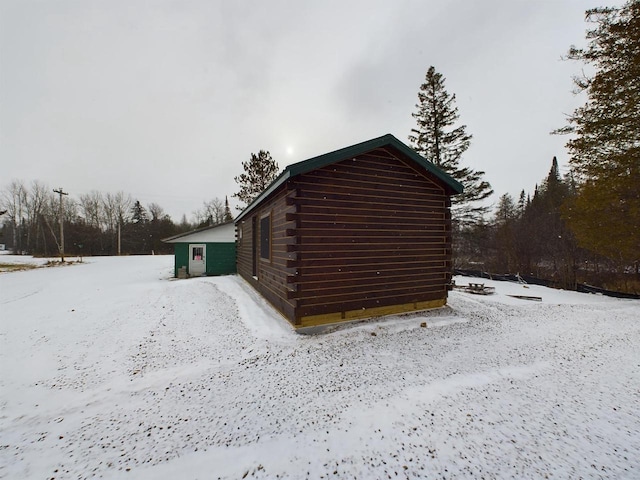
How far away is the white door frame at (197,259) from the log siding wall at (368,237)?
11.5 m

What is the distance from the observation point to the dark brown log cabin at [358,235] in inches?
214

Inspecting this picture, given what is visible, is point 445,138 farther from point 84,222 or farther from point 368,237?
point 84,222

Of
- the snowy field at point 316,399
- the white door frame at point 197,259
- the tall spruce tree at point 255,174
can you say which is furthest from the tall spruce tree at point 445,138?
the white door frame at point 197,259

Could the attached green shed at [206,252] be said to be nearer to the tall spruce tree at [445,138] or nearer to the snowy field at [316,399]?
the snowy field at [316,399]

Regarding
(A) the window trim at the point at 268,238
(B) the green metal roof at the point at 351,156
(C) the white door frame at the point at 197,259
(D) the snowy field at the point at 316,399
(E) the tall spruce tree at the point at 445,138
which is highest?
(E) the tall spruce tree at the point at 445,138

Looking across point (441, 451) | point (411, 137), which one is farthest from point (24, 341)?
point (411, 137)

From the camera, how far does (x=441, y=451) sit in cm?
230

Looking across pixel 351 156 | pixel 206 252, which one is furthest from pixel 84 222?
pixel 351 156

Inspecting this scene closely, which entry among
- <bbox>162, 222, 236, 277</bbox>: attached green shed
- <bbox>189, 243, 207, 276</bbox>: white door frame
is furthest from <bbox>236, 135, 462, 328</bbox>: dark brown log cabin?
<bbox>189, 243, 207, 276</bbox>: white door frame

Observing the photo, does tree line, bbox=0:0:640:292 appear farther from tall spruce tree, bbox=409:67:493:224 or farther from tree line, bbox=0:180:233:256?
tree line, bbox=0:180:233:256

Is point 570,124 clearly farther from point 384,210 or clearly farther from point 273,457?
point 273,457

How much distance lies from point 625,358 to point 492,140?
16780 mm

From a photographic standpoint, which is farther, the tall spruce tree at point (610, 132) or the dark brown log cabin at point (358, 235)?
the tall spruce tree at point (610, 132)

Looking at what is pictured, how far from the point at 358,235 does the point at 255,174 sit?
864 inches
